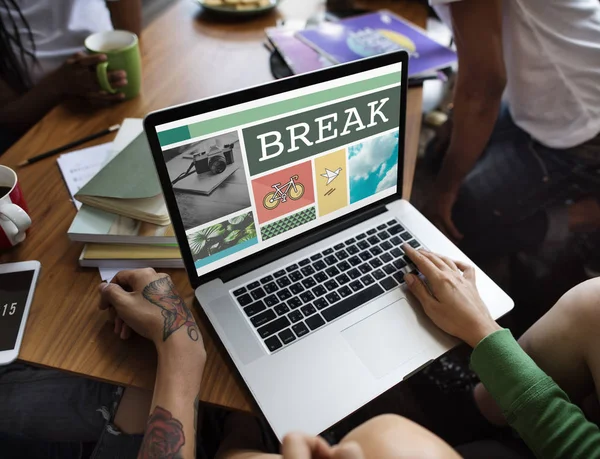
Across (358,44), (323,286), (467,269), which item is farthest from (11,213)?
(358,44)

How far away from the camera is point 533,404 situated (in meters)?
0.61

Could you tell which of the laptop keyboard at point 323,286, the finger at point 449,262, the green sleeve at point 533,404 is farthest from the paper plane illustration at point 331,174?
the green sleeve at point 533,404

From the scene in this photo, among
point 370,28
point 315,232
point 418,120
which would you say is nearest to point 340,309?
point 315,232

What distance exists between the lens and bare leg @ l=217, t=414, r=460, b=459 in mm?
375

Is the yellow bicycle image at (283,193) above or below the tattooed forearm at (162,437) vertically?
above

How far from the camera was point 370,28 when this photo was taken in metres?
1.24

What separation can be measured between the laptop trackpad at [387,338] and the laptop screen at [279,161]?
0.19 meters

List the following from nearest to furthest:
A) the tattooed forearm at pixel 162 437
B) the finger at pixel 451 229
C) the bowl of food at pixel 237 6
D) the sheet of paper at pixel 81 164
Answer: the tattooed forearm at pixel 162 437 → the sheet of paper at pixel 81 164 → the bowl of food at pixel 237 6 → the finger at pixel 451 229

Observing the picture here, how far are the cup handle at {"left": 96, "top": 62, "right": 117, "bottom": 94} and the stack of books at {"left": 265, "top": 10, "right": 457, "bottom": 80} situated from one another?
1.39 feet

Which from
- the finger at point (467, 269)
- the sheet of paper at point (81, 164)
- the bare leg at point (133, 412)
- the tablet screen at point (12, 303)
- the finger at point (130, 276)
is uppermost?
the sheet of paper at point (81, 164)

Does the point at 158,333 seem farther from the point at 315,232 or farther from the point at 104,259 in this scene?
the point at 315,232

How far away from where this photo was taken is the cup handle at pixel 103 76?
975 millimetres

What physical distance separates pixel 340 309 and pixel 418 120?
21.3 inches

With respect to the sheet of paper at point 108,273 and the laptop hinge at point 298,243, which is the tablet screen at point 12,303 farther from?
the laptop hinge at point 298,243
